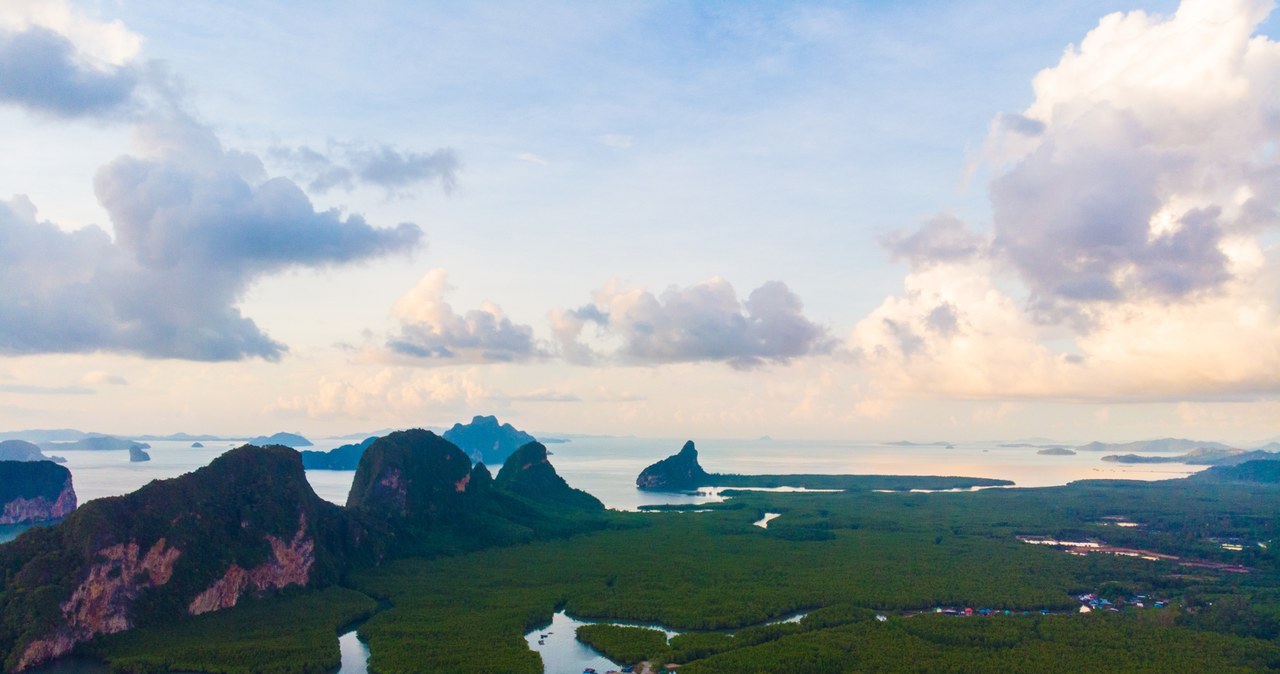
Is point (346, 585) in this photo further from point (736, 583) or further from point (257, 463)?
point (736, 583)

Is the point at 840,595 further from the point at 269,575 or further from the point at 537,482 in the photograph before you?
the point at 537,482

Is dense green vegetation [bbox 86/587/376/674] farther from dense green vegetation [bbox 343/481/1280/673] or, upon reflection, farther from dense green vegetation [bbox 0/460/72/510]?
dense green vegetation [bbox 0/460/72/510]

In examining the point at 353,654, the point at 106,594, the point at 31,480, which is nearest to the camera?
the point at 353,654

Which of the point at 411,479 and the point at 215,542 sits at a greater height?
the point at 411,479

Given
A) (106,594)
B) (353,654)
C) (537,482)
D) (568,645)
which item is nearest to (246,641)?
(353,654)

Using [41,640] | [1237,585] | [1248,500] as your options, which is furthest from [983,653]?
[1248,500]

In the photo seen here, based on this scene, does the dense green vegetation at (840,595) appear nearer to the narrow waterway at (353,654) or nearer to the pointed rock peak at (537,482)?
the narrow waterway at (353,654)

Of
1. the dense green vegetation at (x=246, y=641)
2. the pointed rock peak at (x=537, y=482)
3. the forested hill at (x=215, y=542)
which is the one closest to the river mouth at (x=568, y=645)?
the dense green vegetation at (x=246, y=641)
